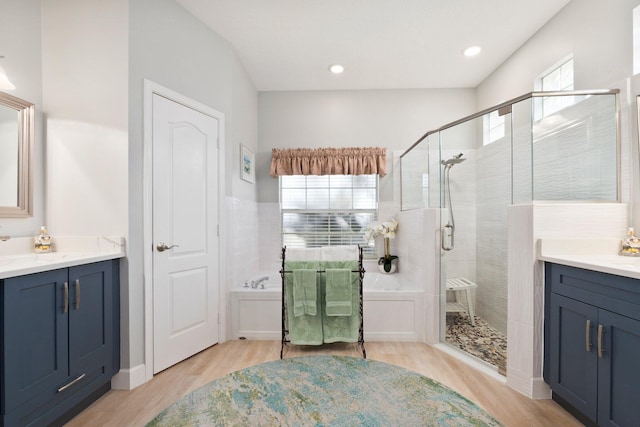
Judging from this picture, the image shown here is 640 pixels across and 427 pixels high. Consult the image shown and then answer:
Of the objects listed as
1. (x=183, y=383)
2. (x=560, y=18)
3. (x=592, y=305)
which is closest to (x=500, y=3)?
(x=560, y=18)

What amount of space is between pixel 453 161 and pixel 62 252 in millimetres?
3157

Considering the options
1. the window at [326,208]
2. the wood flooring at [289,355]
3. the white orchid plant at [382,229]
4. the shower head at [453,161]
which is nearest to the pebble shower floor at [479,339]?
the wood flooring at [289,355]

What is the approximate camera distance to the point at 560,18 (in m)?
2.36

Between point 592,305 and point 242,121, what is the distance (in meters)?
3.30

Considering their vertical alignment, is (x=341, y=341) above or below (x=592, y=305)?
below

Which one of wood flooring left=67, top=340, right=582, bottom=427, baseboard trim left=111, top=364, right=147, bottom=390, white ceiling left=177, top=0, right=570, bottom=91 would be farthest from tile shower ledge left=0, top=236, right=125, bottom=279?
white ceiling left=177, top=0, right=570, bottom=91

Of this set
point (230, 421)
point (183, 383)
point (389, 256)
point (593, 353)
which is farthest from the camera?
point (389, 256)

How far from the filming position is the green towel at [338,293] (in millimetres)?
2408

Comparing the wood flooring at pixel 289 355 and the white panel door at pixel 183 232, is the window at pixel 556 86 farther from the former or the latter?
the white panel door at pixel 183 232

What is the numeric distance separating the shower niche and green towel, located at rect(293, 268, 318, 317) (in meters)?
1.22

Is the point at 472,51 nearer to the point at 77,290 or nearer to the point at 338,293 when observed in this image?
the point at 338,293

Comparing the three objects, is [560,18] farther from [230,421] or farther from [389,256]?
[230,421]

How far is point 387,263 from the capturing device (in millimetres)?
3578

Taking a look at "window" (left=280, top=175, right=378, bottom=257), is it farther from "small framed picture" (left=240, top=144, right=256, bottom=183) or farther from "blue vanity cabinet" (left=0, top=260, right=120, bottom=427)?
"blue vanity cabinet" (left=0, top=260, right=120, bottom=427)
